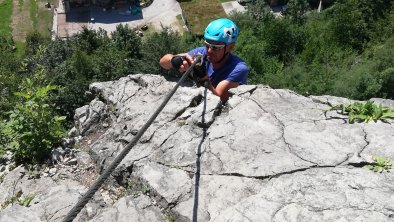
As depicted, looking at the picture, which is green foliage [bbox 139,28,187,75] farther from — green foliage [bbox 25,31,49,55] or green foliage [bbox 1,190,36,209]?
green foliage [bbox 1,190,36,209]

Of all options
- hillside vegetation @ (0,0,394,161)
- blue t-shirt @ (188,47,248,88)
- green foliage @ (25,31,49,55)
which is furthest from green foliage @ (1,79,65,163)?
green foliage @ (25,31,49,55)

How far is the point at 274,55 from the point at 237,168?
26571mm

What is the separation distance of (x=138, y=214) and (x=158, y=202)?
0.33m

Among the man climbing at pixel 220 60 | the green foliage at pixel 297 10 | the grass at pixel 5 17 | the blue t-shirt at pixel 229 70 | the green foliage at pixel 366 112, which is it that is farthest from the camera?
the grass at pixel 5 17

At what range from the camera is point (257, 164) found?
21.2 feet

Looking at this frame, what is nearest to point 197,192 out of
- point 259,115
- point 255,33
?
point 259,115

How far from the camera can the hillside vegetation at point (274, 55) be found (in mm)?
21906

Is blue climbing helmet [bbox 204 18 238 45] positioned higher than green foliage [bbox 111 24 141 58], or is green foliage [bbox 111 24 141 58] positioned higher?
blue climbing helmet [bbox 204 18 238 45]

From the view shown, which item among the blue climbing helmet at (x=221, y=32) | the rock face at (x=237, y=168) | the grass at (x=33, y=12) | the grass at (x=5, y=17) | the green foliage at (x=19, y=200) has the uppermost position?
the blue climbing helmet at (x=221, y=32)

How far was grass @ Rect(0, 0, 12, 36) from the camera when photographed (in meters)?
44.6

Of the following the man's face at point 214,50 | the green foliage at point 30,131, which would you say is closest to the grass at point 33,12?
the green foliage at point 30,131

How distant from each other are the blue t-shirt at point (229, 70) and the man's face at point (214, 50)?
0.45 ft

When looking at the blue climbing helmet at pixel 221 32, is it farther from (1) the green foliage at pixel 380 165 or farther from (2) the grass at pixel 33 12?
(2) the grass at pixel 33 12

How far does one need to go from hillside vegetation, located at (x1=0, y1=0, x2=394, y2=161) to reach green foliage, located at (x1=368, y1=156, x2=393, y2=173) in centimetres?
1348
